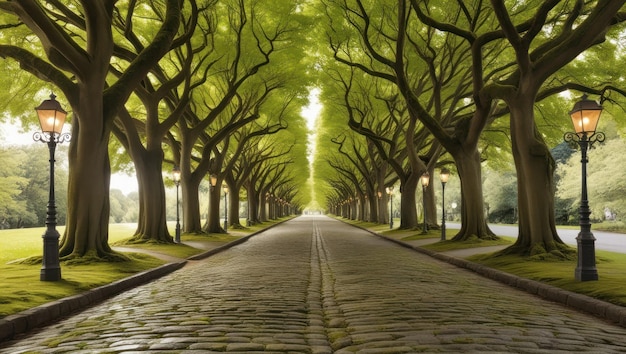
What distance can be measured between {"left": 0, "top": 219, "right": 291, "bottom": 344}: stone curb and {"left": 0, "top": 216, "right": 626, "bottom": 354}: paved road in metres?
0.27

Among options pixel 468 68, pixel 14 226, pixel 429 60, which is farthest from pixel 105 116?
pixel 14 226

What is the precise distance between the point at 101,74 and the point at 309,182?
118958 mm

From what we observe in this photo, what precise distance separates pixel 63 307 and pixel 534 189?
11818 mm

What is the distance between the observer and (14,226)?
6569 centimetres

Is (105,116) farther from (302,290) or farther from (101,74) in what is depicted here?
(302,290)

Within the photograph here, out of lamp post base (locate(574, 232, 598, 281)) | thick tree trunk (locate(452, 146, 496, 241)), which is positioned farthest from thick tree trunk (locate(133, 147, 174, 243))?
lamp post base (locate(574, 232, 598, 281))

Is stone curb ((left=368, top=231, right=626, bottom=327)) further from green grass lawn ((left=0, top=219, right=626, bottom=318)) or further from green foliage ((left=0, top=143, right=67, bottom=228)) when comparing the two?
green foliage ((left=0, top=143, right=67, bottom=228))

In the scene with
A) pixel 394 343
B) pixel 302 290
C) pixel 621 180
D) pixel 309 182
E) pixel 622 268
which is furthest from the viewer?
pixel 309 182

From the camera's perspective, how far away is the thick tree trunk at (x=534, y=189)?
14.5m

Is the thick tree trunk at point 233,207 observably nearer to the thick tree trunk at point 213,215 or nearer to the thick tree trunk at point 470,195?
the thick tree trunk at point 213,215

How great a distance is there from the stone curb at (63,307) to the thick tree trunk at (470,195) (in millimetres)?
11908

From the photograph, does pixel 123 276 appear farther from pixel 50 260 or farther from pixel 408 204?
pixel 408 204

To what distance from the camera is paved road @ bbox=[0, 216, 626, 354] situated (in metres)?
5.48

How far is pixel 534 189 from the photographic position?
14.6 meters
